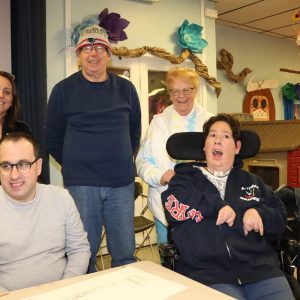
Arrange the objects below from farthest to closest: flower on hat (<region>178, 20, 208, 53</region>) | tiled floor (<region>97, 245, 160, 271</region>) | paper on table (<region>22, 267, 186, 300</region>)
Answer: flower on hat (<region>178, 20, 208, 53</region>) < tiled floor (<region>97, 245, 160, 271</region>) < paper on table (<region>22, 267, 186, 300</region>)

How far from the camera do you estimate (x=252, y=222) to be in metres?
1.68

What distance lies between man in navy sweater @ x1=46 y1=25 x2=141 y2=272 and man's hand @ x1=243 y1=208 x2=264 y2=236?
28.1 inches

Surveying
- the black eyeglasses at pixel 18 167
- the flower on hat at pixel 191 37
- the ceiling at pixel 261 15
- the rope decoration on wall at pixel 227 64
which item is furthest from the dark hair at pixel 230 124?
the rope decoration on wall at pixel 227 64

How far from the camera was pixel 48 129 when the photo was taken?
7.22ft

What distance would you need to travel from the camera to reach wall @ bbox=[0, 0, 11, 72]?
2973mm

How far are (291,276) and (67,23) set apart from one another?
283 centimetres

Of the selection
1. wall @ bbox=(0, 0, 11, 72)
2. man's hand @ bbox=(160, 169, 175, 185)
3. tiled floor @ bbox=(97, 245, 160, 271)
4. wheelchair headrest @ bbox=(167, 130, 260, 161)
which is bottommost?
tiled floor @ bbox=(97, 245, 160, 271)

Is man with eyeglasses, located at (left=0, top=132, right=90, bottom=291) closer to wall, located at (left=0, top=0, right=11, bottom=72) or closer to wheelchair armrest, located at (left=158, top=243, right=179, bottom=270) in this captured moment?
wheelchair armrest, located at (left=158, top=243, right=179, bottom=270)

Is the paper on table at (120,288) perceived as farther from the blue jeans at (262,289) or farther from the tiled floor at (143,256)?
the tiled floor at (143,256)

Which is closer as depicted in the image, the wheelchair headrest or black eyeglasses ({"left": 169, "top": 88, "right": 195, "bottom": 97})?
the wheelchair headrest

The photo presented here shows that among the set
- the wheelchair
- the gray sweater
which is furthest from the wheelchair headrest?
the gray sweater

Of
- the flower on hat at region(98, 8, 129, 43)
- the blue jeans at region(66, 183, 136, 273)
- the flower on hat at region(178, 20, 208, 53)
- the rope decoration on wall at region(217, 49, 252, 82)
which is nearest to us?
the blue jeans at region(66, 183, 136, 273)

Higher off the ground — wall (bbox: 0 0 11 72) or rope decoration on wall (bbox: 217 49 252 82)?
rope decoration on wall (bbox: 217 49 252 82)

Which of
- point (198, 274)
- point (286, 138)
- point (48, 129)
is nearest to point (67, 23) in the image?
point (48, 129)
